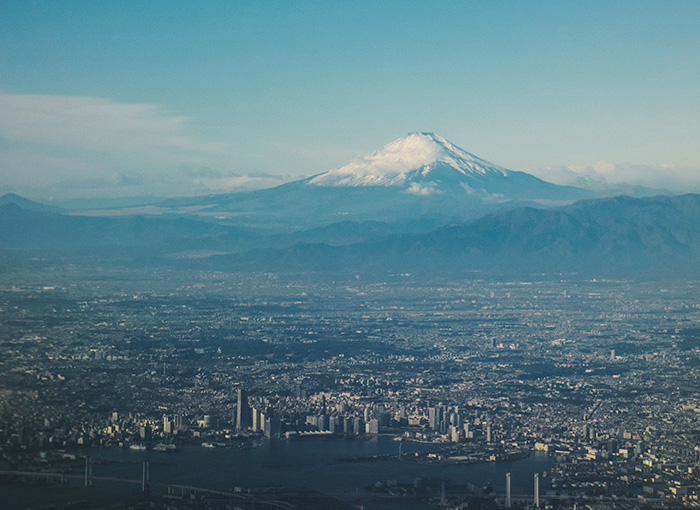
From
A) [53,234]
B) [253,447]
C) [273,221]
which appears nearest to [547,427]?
[253,447]

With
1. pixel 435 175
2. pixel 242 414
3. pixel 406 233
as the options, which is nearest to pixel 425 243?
pixel 406 233

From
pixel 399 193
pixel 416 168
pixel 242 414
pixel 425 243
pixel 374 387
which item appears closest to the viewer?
pixel 242 414

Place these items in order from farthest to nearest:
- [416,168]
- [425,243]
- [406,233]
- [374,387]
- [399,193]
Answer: [416,168], [399,193], [406,233], [425,243], [374,387]

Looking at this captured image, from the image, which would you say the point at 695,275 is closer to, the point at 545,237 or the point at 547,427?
the point at 545,237

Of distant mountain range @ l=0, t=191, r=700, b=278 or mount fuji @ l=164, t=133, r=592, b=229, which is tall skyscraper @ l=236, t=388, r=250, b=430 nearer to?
distant mountain range @ l=0, t=191, r=700, b=278

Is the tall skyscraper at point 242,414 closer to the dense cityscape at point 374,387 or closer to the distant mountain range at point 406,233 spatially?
the dense cityscape at point 374,387

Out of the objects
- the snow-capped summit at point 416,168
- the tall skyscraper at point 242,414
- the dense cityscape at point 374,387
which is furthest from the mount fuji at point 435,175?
the tall skyscraper at point 242,414

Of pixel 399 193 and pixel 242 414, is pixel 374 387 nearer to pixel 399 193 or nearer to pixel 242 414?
pixel 242 414

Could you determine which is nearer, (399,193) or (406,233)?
(406,233)
